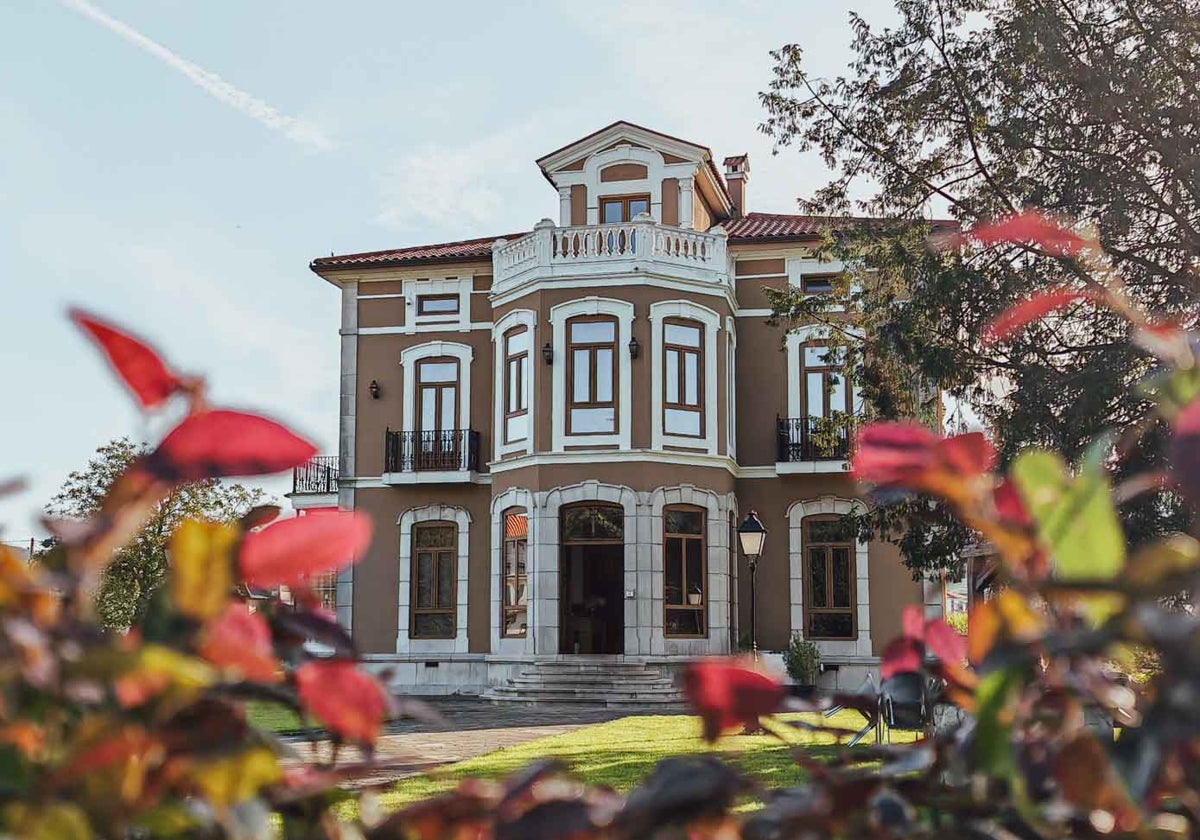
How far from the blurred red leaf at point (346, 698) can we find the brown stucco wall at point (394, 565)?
60.6 ft

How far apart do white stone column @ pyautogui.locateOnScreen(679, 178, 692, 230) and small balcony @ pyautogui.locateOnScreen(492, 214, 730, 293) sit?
448mm

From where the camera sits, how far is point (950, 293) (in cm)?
1061

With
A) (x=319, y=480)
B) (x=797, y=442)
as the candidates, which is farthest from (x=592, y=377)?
(x=319, y=480)

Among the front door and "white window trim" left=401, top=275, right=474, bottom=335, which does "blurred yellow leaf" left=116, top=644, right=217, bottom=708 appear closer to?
the front door

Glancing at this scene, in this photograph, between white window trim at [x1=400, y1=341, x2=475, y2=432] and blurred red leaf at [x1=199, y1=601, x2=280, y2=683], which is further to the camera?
white window trim at [x1=400, y1=341, x2=475, y2=432]

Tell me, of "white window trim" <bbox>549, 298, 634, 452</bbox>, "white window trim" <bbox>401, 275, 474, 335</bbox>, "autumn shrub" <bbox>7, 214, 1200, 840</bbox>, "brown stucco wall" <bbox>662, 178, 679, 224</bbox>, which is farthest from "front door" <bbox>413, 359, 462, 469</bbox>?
"autumn shrub" <bbox>7, 214, 1200, 840</bbox>

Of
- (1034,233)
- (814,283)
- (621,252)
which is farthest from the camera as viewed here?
(814,283)

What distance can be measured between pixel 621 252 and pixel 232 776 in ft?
57.3

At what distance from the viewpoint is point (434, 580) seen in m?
19.3

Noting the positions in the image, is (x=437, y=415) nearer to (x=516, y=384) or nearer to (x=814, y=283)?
(x=516, y=384)

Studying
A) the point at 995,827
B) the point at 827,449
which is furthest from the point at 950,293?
the point at 995,827

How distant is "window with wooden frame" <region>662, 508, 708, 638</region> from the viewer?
1736 cm

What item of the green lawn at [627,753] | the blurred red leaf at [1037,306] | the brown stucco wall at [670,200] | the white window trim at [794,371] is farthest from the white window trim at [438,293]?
the blurred red leaf at [1037,306]

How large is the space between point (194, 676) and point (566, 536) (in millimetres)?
17192
